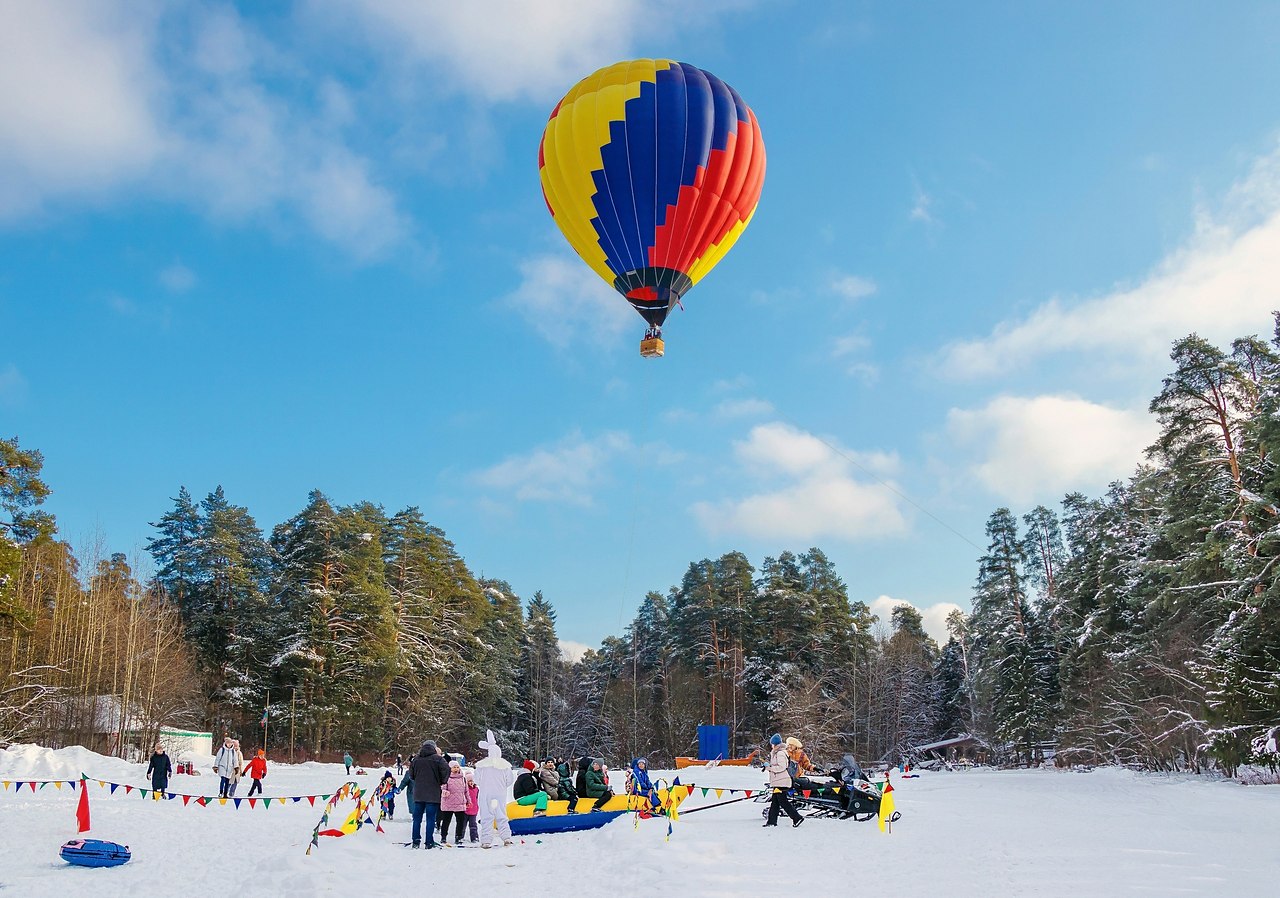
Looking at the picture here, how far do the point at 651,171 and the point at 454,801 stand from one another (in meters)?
13.7

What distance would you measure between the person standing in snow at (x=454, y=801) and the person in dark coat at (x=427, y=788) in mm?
203

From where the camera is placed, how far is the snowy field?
8.95 metres

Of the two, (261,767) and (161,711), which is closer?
(261,767)

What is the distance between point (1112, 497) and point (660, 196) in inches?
1636

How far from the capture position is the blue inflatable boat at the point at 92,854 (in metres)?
10.4

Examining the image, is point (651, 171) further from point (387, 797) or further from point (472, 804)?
point (387, 797)

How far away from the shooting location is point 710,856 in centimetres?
1088

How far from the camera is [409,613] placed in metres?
58.1

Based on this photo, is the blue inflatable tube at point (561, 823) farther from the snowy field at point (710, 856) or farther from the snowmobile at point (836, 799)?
the snowmobile at point (836, 799)

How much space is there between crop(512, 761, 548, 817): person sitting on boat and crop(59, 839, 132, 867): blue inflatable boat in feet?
18.7

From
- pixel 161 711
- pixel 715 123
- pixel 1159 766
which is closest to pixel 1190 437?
pixel 1159 766

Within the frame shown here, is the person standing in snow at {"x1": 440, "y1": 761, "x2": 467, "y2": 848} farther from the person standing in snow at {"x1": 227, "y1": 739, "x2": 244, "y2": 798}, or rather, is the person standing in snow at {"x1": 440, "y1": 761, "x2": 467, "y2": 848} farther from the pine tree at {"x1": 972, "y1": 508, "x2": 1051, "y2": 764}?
the pine tree at {"x1": 972, "y1": 508, "x2": 1051, "y2": 764}

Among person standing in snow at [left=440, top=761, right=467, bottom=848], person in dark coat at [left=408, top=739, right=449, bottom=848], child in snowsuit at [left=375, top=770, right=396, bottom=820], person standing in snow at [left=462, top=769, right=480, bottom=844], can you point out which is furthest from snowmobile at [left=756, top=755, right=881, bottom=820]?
child in snowsuit at [left=375, top=770, right=396, bottom=820]

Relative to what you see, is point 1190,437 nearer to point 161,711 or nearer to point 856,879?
point 856,879
